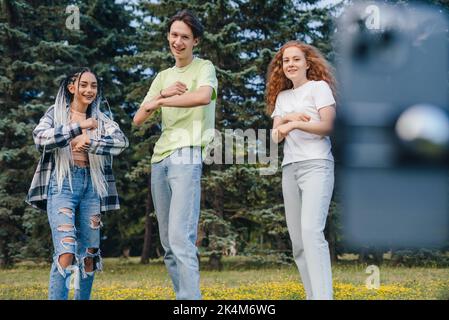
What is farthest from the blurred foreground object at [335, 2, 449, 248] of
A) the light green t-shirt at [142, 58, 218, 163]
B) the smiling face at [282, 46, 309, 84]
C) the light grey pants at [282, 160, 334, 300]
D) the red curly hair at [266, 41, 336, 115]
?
the light green t-shirt at [142, 58, 218, 163]

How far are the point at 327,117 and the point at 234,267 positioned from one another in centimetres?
802

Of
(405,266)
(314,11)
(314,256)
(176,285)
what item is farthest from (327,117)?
(405,266)

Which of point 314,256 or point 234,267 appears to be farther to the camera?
point 234,267

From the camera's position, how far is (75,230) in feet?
10.6

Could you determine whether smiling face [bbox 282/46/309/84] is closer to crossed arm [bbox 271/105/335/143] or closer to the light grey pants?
crossed arm [bbox 271/105/335/143]

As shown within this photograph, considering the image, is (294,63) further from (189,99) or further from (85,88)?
(85,88)

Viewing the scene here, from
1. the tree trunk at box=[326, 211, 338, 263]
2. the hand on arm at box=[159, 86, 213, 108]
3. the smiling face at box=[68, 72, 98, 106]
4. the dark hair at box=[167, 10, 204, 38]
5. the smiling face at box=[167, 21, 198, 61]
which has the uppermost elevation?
the dark hair at box=[167, 10, 204, 38]

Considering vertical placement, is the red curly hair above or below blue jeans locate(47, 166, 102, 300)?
above

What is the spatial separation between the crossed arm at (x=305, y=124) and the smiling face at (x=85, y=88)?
1181mm

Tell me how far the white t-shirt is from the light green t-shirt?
0.46 meters

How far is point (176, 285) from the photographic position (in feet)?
10.6

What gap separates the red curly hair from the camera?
3375mm

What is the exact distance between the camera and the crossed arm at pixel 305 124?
312 cm

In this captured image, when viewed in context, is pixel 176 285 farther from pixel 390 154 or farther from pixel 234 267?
pixel 234 267
